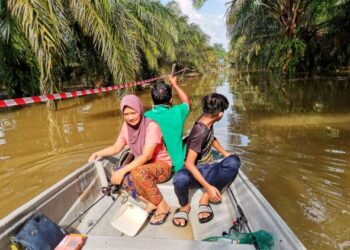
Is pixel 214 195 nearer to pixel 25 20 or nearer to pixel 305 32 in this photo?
pixel 25 20

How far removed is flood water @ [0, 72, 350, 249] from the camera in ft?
13.1

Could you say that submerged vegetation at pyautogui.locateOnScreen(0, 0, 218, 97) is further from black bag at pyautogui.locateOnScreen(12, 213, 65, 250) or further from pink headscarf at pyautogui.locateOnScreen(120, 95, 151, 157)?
black bag at pyautogui.locateOnScreen(12, 213, 65, 250)

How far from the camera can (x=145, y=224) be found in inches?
127

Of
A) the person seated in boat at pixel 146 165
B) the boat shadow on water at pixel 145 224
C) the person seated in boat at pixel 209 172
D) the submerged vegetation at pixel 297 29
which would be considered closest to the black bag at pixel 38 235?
the boat shadow on water at pixel 145 224

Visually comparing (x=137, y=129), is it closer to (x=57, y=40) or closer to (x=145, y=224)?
(x=145, y=224)

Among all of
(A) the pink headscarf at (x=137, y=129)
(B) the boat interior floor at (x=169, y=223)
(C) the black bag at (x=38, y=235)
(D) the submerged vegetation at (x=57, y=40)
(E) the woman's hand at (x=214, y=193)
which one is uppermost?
(D) the submerged vegetation at (x=57, y=40)

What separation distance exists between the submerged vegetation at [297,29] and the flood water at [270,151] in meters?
7.43

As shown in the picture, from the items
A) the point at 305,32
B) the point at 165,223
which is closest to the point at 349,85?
the point at 305,32

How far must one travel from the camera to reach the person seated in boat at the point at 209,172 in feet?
10.3

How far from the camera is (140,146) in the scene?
3572 millimetres

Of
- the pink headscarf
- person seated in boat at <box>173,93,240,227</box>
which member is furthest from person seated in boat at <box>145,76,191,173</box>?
person seated in boat at <box>173,93,240,227</box>

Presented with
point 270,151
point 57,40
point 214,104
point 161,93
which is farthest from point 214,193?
point 57,40

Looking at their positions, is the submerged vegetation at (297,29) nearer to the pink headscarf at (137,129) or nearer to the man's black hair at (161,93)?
the man's black hair at (161,93)

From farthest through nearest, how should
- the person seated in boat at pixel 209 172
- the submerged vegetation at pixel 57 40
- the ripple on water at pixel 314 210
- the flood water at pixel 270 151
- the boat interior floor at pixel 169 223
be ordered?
the submerged vegetation at pixel 57 40, the flood water at pixel 270 151, the ripple on water at pixel 314 210, the person seated in boat at pixel 209 172, the boat interior floor at pixel 169 223
